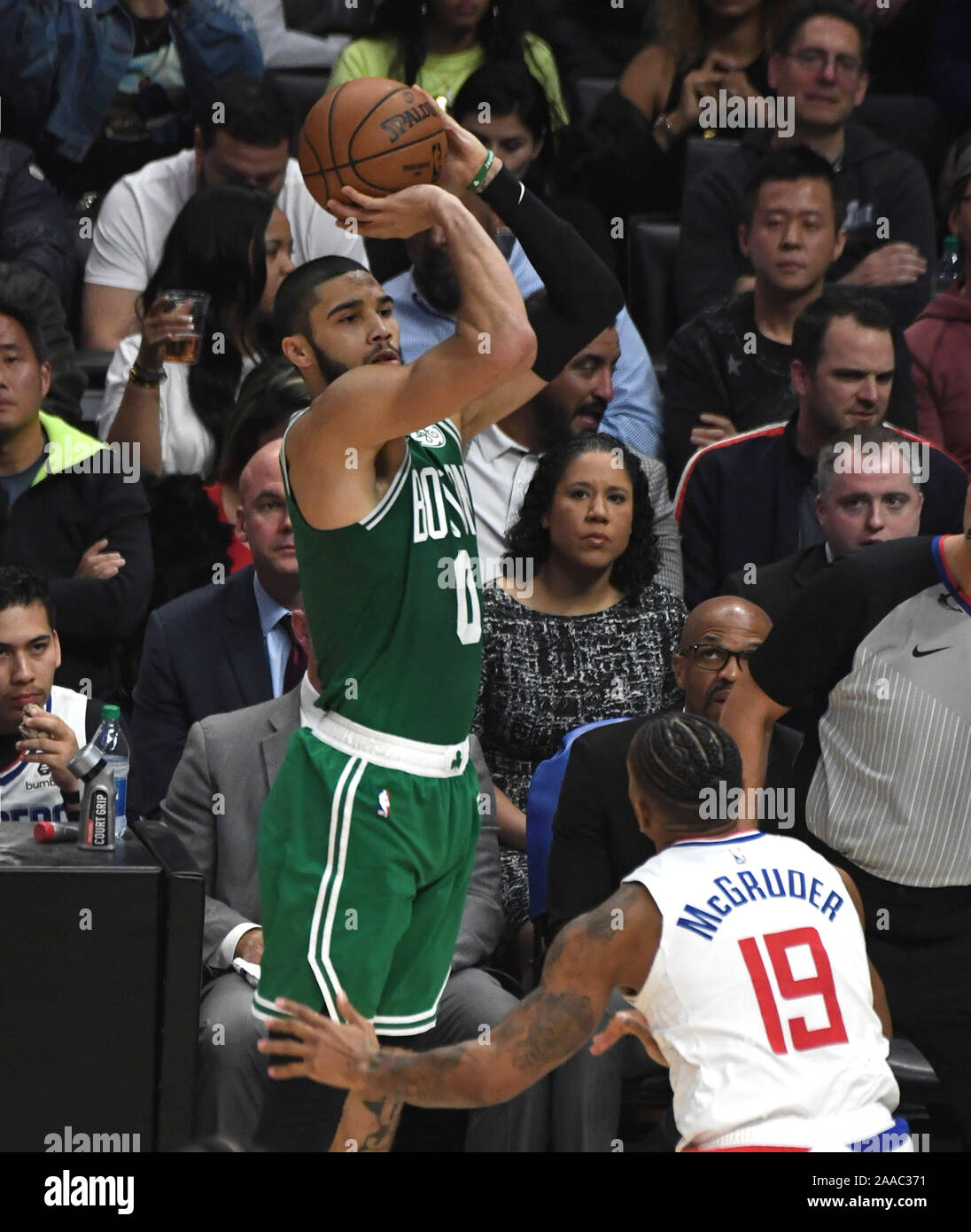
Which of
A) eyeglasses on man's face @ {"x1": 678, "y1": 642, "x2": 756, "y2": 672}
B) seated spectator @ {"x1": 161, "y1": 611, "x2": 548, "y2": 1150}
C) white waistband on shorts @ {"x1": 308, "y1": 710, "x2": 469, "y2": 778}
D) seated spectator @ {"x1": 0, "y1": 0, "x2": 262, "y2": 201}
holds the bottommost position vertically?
seated spectator @ {"x1": 161, "y1": 611, "x2": 548, "y2": 1150}

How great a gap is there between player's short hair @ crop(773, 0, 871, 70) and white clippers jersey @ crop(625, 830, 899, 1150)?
4460 mm

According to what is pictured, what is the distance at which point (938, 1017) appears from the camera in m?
3.90

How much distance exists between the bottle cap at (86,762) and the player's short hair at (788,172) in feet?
10.2

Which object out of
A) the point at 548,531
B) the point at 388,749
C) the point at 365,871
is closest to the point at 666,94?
the point at 548,531

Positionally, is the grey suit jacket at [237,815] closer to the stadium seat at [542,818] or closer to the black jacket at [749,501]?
the stadium seat at [542,818]

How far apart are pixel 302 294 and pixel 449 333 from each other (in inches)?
92.7

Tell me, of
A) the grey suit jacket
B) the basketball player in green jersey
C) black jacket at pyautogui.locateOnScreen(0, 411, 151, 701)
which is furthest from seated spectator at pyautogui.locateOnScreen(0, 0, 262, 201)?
the basketball player in green jersey

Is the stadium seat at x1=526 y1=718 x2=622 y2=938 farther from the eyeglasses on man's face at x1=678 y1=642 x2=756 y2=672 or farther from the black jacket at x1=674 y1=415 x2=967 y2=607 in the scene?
the black jacket at x1=674 y1=415 x2=967 y2=607

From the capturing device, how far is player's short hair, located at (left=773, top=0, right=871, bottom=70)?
6.43m

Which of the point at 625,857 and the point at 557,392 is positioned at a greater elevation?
the point at 557,392
